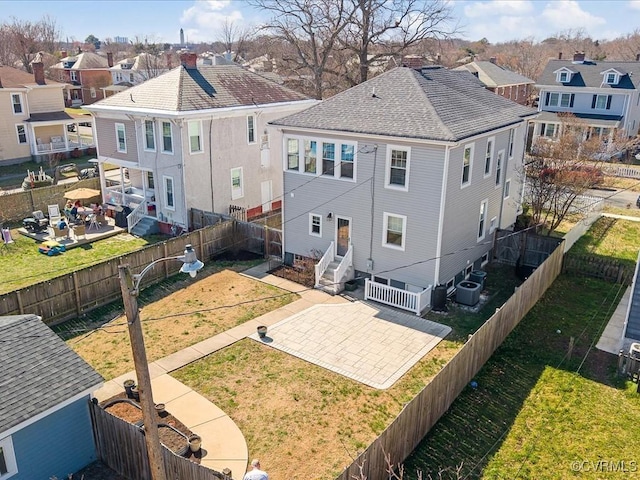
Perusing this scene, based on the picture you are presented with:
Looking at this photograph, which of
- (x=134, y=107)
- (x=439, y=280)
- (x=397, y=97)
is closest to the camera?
(x=439, y=280)

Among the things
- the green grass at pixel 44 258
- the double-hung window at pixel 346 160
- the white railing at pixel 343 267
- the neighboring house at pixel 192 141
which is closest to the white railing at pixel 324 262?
the white railing at pixel 343 267

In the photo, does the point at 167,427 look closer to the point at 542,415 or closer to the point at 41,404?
the point at 41,404

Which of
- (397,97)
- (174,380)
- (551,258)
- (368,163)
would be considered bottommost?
(174,380)

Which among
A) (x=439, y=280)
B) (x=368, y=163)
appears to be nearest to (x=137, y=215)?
(x=368, y=163)

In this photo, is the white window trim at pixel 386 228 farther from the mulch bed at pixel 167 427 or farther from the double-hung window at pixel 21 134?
the double-hung window at pixel 21 134

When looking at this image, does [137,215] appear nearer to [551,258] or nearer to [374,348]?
[374,348]

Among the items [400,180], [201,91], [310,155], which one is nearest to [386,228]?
[400,180]

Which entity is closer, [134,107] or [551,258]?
[551,258]
